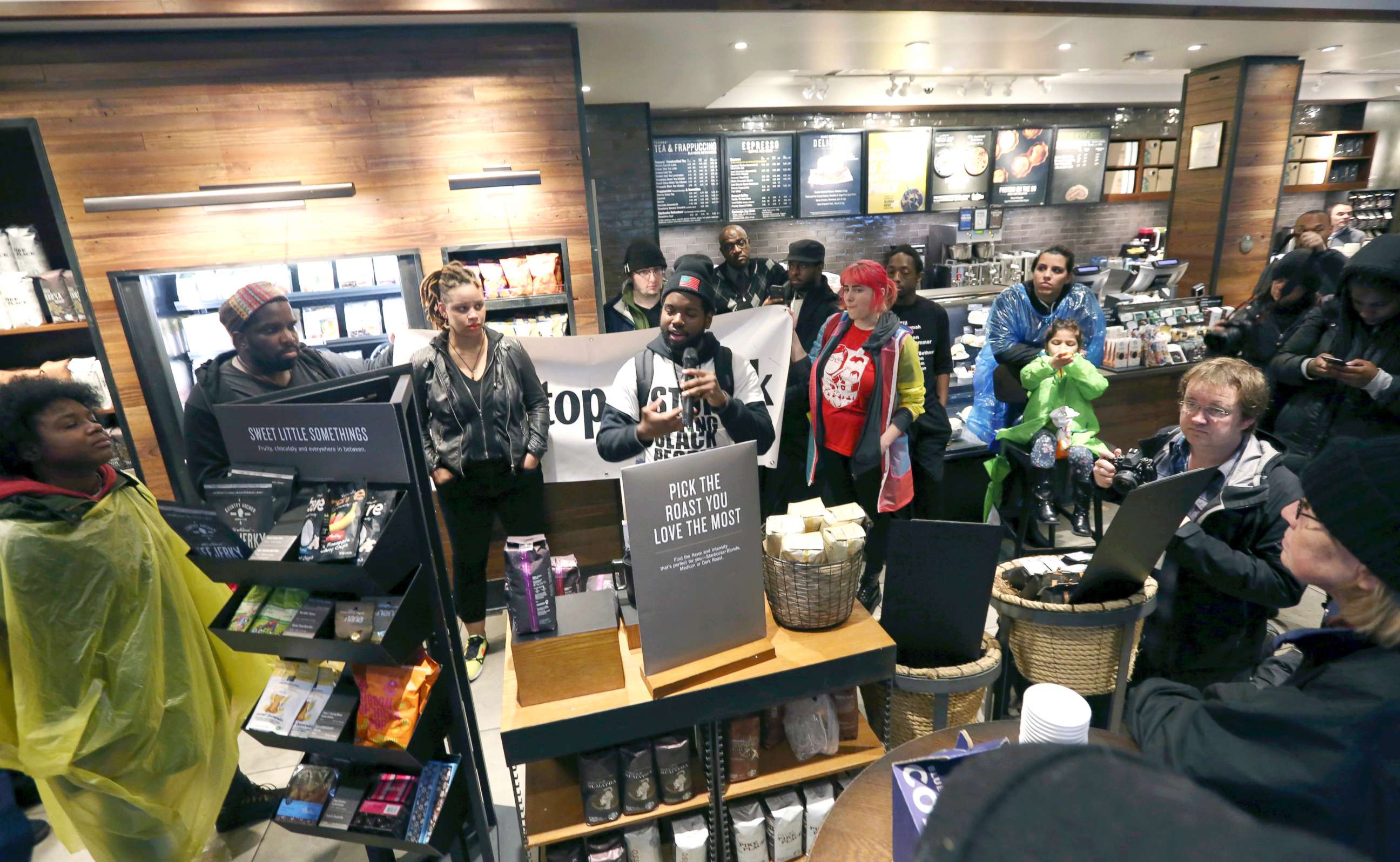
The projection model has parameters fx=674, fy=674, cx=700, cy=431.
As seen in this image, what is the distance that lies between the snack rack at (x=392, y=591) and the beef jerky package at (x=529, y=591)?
0.19m

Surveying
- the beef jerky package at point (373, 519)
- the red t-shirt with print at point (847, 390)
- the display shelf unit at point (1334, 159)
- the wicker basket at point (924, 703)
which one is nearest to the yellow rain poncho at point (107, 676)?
the beef jerky package at point (373, 519)

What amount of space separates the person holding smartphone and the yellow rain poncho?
3.86 m

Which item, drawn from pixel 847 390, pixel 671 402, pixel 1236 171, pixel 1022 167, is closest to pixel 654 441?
pixel 671 402

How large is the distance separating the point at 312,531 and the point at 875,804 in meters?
1.36

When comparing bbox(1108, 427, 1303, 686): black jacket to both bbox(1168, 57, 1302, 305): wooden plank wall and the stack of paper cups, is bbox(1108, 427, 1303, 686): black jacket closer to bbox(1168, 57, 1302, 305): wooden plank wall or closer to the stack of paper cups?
the stack of paper cups

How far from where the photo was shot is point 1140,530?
71.2 inches

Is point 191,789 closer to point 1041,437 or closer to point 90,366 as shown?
point 90,366

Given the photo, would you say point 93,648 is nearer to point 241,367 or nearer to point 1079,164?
point 241,367

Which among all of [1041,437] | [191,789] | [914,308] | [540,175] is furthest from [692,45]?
[191,789]

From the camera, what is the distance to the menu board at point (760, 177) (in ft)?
26.3

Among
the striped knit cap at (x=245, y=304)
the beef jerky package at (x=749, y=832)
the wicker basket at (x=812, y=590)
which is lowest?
the beef jerky package at (x=749, y=832)

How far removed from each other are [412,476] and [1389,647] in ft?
6.05

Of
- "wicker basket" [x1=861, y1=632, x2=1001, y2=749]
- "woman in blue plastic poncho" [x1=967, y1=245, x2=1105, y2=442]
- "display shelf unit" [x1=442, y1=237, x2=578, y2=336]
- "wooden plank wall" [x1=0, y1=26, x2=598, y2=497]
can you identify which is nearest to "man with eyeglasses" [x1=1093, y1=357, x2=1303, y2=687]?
"wicker basket" [x1=861, y1=632, x2=1001, y2=749]

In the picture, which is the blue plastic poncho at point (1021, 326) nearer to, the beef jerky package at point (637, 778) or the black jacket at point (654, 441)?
the black jacket at point (654, 441)
